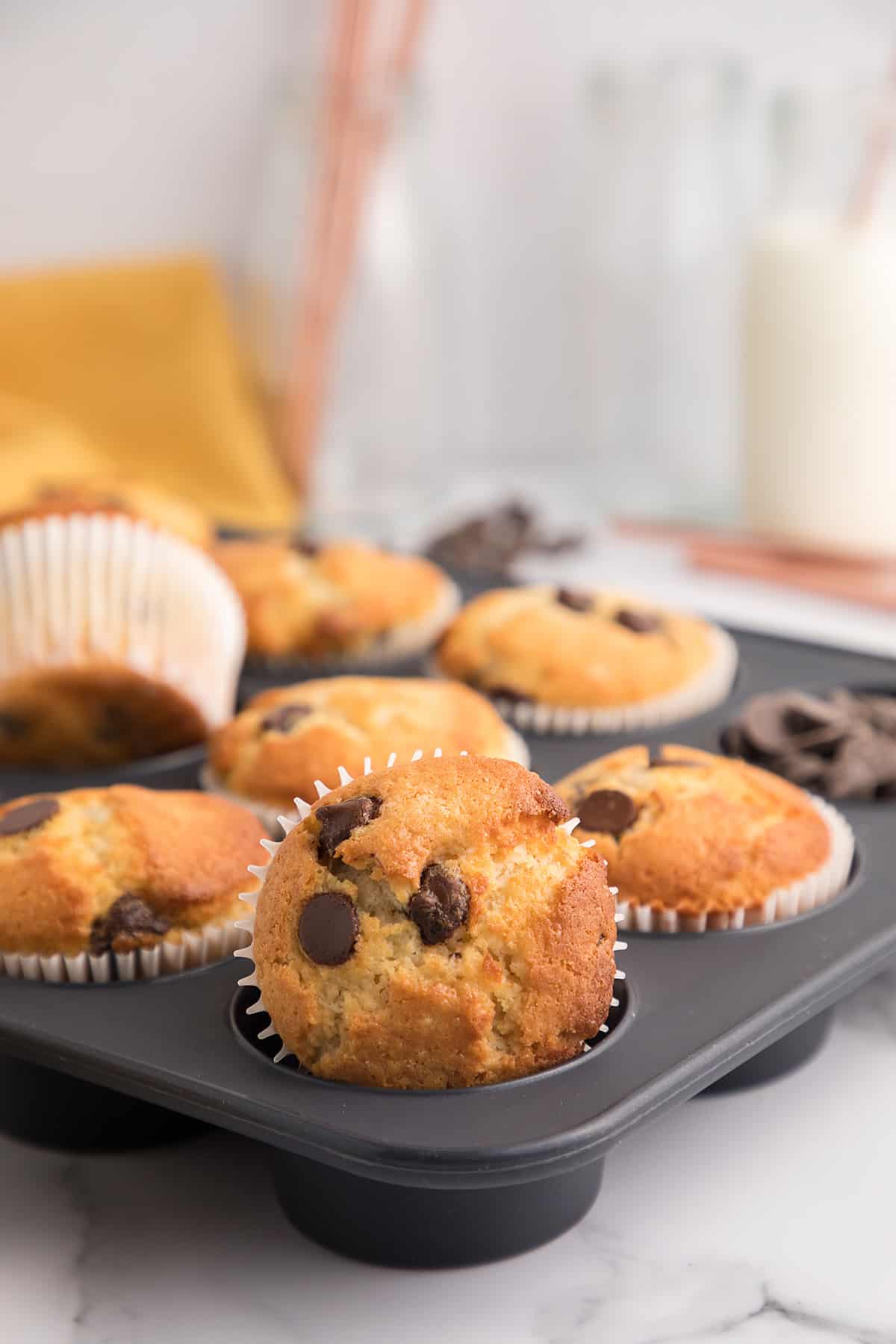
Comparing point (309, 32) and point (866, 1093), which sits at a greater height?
point (309, 32)

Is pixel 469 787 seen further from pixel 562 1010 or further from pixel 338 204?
pixel 338 204

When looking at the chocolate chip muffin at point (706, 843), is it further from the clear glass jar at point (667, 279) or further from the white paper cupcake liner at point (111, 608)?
the clear glass jar at point (667, 279)

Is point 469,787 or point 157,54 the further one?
point 157,54

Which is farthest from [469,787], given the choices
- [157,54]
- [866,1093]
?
[157,54]

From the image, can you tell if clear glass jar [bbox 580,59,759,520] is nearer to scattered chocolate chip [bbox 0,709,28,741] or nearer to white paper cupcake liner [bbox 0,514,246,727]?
white paper cupcake liner [bbox 0,514,246,727]

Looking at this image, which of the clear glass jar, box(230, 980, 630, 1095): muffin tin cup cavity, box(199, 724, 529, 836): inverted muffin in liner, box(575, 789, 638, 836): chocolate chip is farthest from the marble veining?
the clear glass jar
